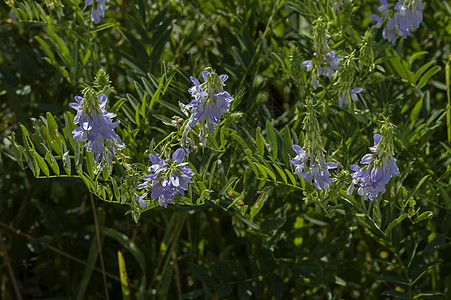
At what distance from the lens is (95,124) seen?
0.99m

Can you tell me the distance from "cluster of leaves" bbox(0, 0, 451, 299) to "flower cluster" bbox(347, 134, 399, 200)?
0.03 meters

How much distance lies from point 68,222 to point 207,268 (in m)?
0.38

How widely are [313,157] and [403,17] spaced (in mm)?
380

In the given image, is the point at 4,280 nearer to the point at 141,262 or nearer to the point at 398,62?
the point at 141,262

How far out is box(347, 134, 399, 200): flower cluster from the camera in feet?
3.27

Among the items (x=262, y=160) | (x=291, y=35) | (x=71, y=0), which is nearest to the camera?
(x=262, y=160)

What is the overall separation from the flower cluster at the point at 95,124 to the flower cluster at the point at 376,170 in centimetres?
37

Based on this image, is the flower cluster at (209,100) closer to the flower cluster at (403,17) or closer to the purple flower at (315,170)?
the purple flower at (315,170)

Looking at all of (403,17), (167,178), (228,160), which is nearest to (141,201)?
(167,178)

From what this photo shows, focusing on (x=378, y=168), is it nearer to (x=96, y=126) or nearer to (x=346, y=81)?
(x=346, y=81)

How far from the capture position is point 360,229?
4.88 ft

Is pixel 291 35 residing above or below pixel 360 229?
above

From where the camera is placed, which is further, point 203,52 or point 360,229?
point 203,52

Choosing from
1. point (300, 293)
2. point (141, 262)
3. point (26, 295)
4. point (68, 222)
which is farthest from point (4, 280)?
point (300, 293)
